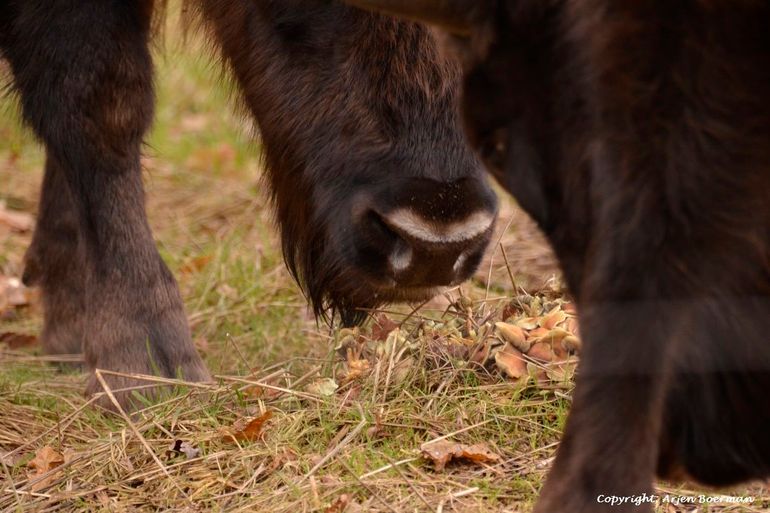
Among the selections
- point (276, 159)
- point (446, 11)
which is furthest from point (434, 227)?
point (446, 11)

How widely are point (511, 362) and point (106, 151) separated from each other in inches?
60.3

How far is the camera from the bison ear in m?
1.92

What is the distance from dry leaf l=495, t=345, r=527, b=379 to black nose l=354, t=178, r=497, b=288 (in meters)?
0.33

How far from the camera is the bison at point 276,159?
317 centimetres

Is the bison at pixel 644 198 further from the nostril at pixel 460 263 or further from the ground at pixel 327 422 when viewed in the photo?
the nostril at pixel 460 263

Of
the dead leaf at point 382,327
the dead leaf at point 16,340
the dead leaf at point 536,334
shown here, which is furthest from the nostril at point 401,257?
the dead leaf at point 16,340

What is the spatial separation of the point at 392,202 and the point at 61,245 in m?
2.04

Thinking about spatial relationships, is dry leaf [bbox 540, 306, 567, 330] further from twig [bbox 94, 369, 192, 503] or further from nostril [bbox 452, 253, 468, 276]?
twig [bbox 94, 369, 192, 503]

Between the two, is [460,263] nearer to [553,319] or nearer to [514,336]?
[514,336]

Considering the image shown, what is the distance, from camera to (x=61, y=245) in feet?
15.6

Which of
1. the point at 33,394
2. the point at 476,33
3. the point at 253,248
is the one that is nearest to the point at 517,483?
the point at 476,33

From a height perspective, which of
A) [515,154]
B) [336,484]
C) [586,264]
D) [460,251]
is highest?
[515,154]

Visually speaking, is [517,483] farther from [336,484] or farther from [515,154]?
[515,154]

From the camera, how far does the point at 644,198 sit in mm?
1716
